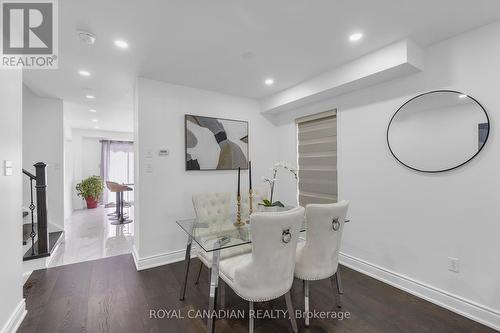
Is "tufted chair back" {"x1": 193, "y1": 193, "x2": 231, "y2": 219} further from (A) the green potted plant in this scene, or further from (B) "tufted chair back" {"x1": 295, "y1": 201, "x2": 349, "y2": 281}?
(A) the green potted plant

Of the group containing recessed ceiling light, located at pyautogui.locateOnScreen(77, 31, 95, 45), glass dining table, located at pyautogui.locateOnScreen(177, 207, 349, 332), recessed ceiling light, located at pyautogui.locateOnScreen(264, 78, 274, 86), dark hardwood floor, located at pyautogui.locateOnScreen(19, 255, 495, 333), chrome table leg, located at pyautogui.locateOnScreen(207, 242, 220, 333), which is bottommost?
dark hardwood floor, located at pyautogui.locateOnScreen(19, 255, 495, 333)

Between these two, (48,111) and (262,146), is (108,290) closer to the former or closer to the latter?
(262,146)

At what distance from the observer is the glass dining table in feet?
5.61

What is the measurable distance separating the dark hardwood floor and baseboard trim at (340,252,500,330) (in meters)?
0.07

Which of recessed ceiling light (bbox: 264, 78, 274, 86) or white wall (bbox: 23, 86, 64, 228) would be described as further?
white wall (bbox: 23, 86, 64, 228)

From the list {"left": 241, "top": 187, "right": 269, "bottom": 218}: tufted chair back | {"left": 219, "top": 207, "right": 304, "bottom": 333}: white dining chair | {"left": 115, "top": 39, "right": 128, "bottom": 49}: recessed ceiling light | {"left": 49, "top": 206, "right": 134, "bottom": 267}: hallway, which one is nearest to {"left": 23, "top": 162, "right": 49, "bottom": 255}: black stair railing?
{"left": 49, "top": 206, "right": 134, "bottom": 267}: hallway

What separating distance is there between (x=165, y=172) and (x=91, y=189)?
4.82m

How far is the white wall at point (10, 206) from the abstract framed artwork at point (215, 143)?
1688 mm

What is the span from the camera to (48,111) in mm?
3945

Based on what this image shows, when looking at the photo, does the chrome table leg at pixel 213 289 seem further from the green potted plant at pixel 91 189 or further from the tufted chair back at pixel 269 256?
the green potted plant at pixel 91 189

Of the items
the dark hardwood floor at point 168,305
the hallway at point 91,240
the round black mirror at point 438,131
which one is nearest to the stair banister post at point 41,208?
the hallway at point 91,240

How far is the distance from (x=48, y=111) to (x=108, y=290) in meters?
3.39

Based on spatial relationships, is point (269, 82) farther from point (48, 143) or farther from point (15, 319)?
point (48, 143)

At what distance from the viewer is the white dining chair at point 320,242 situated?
176cm
